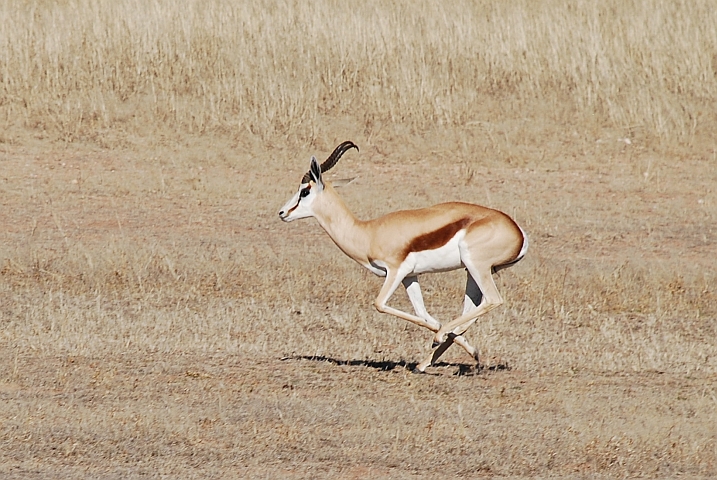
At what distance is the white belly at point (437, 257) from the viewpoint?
27.8 feet

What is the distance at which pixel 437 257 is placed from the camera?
8500 mm

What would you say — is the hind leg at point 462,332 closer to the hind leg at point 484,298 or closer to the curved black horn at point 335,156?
the hind leg at point 484,298

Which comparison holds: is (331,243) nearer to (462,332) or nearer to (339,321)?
(339,321)

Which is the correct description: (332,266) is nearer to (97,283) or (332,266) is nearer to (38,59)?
(97,283)

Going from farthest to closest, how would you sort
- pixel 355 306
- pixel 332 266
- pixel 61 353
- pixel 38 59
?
pixel 38 59 → pixel 332 266 → pixel 355 306 → pixel 61 353

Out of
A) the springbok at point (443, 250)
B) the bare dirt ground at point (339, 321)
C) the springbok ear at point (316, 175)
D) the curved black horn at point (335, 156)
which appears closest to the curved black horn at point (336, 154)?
the curved black horn at point (335, 156)

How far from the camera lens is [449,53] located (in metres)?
18.3

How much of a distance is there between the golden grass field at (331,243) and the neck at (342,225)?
78cm

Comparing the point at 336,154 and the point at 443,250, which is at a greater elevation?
the point at 336,154

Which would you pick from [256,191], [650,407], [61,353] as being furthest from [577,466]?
[256,191]

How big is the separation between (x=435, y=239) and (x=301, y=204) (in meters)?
1.04

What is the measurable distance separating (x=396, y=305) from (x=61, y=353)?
344cm

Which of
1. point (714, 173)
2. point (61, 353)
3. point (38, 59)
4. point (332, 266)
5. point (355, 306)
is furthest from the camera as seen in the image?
point (38, 59)

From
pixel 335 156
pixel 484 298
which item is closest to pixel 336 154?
pixel 335 156
